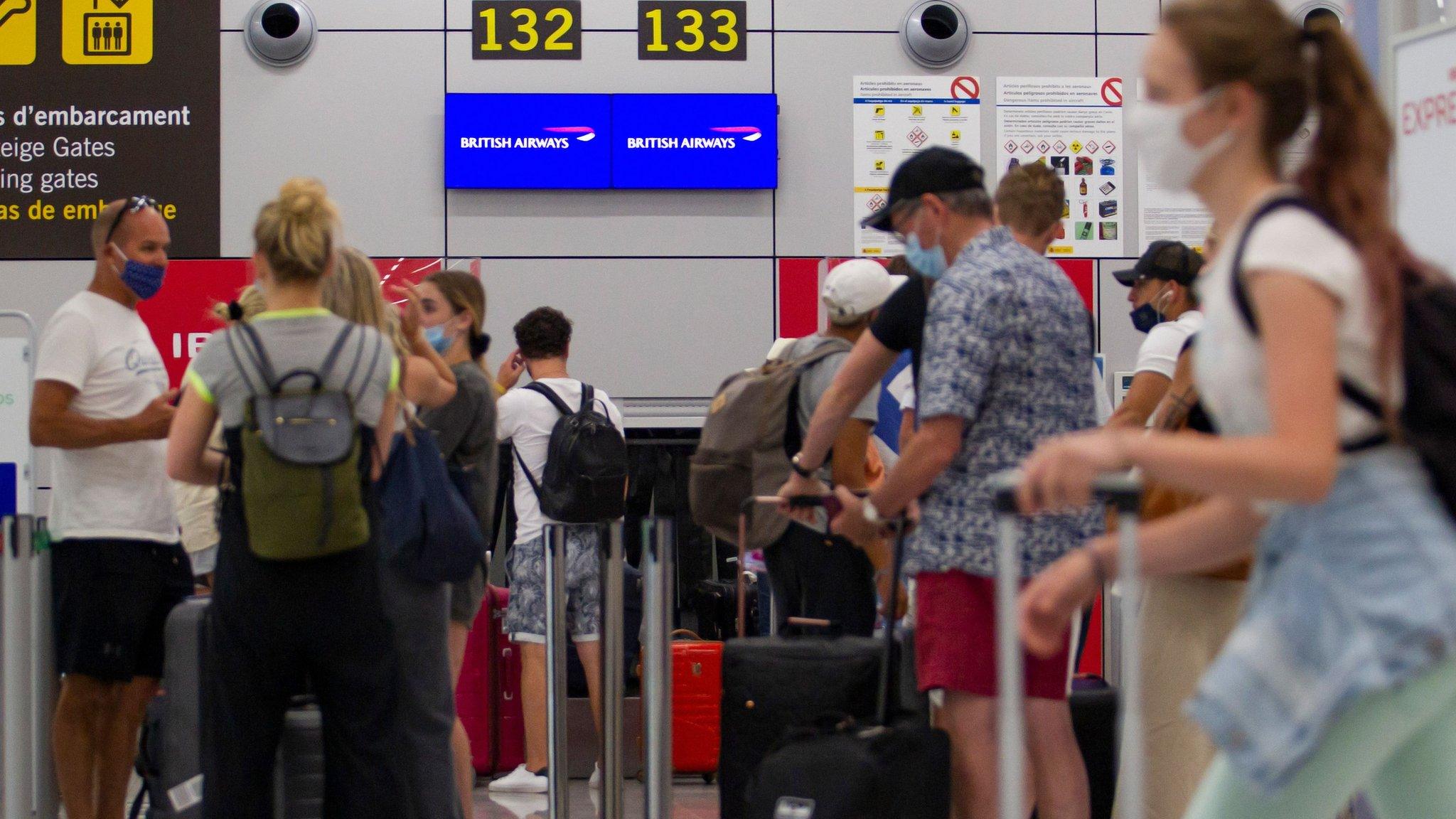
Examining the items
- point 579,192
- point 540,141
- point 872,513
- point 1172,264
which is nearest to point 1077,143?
point 579,192

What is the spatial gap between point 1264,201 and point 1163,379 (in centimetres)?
237

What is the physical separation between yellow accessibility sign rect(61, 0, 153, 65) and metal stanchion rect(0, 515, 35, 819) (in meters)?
4.75

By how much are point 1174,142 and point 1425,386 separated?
15.3 inches

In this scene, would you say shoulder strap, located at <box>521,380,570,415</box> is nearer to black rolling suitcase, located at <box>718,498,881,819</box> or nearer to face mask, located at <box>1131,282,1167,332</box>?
black rolling suitcase, located at <box>718,498,881,819</box>

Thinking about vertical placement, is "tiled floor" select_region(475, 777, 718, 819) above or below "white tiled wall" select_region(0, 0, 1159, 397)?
below

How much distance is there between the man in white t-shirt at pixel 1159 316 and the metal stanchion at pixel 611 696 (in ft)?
4.64

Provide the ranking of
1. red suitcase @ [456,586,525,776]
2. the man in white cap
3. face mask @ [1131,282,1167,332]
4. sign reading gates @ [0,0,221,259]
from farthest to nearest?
1. sign reading gates @ [0,0,221,259]
2. red suitcase @ [456,586,525,776]
3. face mask @ [1131,282,1167,332]
4. the man in white cap

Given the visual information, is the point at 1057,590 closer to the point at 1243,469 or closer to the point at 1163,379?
the point at 1243,469

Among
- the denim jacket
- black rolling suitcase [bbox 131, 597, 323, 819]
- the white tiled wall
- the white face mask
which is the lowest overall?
black rolling suitcase [bbox 131, 597, 323, 819]

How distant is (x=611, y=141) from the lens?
761 centimetres

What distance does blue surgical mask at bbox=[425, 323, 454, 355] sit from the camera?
409 centimetres

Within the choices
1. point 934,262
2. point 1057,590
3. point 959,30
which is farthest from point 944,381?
point 959,30

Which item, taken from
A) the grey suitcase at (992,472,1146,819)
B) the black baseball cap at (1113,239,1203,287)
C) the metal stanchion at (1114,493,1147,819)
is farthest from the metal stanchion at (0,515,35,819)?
the black baseball cap at (1113,239,1203,287)

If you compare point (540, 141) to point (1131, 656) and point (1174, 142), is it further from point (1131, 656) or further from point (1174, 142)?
point (1131, 656)
